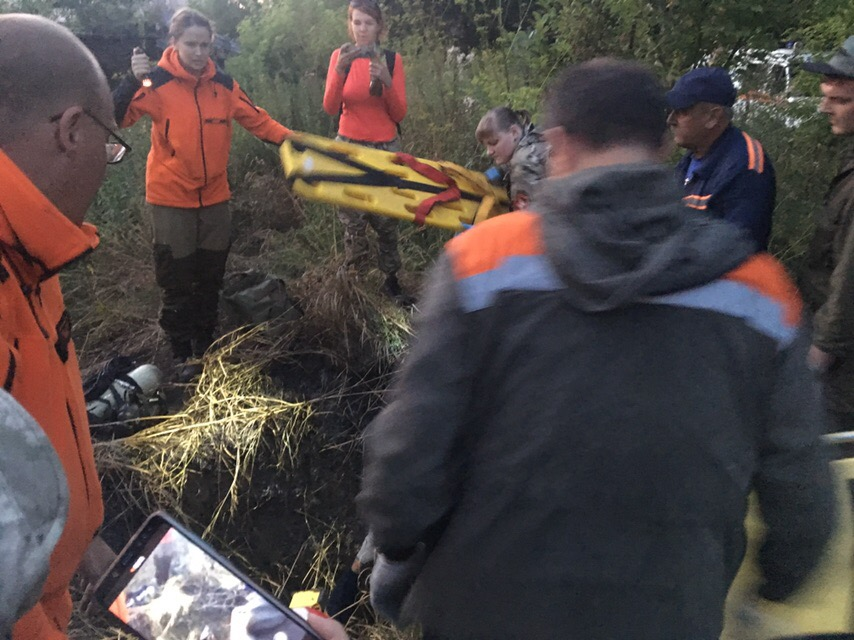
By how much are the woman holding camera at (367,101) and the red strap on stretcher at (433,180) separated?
40cm

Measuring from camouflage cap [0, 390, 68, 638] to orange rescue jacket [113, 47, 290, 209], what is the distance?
3583mm

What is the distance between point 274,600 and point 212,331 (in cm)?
297

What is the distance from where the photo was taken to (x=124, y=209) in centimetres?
579

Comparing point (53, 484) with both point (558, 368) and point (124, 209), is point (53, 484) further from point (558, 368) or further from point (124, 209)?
point (124, 209)

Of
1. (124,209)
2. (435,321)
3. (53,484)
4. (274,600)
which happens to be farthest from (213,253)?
(53,484)

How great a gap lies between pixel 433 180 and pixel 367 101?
77cm

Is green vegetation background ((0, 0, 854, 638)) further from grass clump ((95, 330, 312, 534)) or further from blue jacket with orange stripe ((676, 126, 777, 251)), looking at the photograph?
blue jacket with orange stripe ((676, 126, 777, 251))

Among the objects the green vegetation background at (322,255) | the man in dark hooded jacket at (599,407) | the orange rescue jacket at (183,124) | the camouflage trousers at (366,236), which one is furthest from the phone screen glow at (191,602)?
the camouflage trousers at (366,236)

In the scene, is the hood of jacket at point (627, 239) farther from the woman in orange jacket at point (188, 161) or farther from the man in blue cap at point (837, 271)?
the woman in orange jacket at point (188, 161)

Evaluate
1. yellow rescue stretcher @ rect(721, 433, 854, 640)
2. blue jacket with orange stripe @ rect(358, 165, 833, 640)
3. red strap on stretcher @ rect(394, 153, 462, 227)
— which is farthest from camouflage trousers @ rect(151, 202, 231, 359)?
yellow rescue stretcher @ rect(721, 433, 854, 640)

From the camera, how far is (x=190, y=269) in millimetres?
4133

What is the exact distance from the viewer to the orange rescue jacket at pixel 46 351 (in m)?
1.18

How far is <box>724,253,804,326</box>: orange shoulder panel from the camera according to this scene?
47.5 inches

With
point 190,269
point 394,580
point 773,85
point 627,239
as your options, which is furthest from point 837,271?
point 773,85
